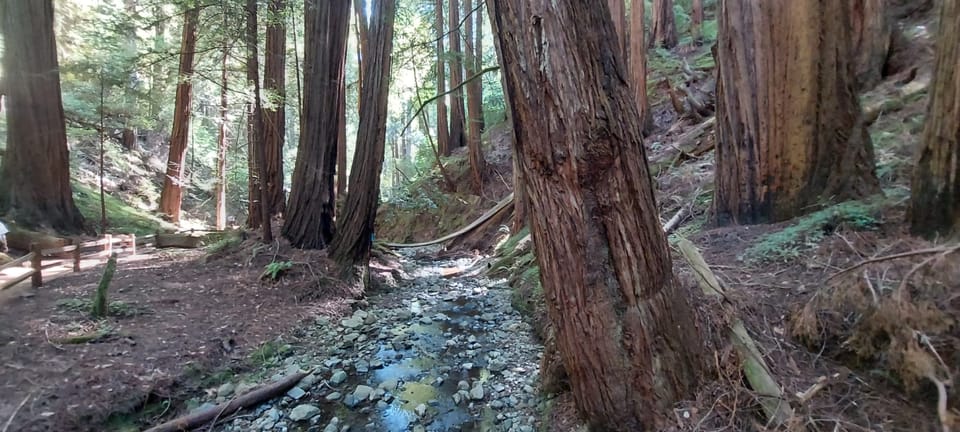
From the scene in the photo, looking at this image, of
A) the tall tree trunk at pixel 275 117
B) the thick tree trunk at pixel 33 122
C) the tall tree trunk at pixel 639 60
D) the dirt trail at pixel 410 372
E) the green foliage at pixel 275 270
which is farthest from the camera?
the tall tree trunk at pixel 639 60

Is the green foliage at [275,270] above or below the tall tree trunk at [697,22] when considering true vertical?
below

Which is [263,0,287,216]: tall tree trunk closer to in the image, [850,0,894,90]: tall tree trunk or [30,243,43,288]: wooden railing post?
[30,243,43,288]: wooden railing post

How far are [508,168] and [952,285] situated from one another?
1086 cm

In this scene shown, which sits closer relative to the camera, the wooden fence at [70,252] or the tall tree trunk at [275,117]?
the wooden fence at [70,252]

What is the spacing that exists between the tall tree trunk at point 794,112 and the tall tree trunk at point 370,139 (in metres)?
4.56

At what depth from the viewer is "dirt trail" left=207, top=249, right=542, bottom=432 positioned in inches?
130

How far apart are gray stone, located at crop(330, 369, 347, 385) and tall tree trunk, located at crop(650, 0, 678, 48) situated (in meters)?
12.9

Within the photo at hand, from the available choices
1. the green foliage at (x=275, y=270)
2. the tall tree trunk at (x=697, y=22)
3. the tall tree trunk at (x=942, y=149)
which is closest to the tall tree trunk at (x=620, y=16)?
the tall tree trunk at (x=697, y=22)

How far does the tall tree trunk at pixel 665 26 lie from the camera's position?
13320 millimetres

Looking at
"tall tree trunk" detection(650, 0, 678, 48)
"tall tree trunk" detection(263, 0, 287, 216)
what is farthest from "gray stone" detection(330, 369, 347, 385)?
"tall tree trunk" detection(650, 0, 678, 48)

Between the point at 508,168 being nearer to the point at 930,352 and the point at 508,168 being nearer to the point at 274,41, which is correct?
the point at 274,41

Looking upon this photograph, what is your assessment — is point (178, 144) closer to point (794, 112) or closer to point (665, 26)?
point (794, 112)

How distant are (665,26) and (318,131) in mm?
10943

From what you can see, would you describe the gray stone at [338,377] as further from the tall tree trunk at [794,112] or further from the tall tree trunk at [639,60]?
the tall tree trunk at [639,60]
